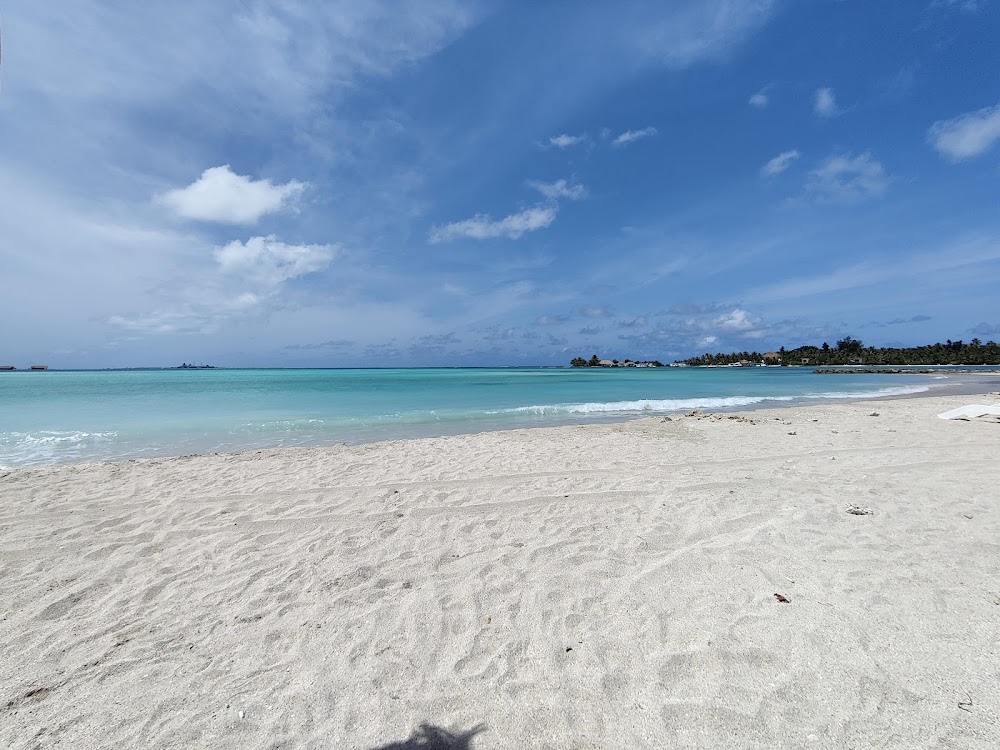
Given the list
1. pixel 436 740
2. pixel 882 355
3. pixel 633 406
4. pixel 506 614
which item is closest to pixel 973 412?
pixel 633 406

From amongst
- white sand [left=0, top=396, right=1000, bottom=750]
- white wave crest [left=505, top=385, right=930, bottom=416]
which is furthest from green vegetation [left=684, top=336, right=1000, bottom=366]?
white sand [left=0, top=396, right=1000, bottom=750]

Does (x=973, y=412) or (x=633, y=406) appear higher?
(x=973, y=412)

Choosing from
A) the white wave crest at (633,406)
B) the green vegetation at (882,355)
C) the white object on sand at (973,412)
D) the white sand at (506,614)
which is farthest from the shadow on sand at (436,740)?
the green vegetation at (882,355)

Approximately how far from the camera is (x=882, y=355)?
4641 inches

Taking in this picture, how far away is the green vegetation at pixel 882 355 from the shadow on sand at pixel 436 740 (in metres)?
144

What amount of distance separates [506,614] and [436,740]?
125cm

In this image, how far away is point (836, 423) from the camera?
14.0m

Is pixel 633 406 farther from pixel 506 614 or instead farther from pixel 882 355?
pixel 882 355

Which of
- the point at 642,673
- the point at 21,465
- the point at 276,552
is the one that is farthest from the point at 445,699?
the point at 21,465

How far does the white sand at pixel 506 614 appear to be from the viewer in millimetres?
2672

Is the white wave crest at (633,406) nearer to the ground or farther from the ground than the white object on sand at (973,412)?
nearer to the ground

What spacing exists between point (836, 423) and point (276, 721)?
1657cm

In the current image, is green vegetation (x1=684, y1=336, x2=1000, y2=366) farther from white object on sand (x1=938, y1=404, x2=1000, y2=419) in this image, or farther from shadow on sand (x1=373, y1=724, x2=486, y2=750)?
shadow on sand (x1=373, y1=724, x2=486, y2=750)

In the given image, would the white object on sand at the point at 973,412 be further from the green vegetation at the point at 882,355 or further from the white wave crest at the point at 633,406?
the green vegetation at the point at 882,355
